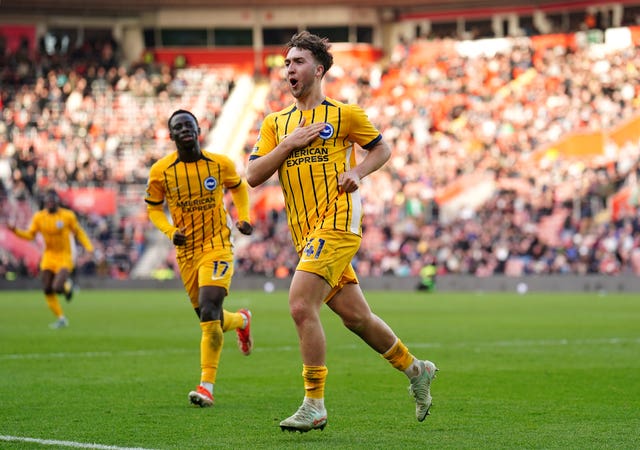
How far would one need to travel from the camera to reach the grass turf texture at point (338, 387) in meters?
8.18

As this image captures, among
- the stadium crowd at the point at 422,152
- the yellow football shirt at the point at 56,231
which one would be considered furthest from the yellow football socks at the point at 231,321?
the stadium crowd at the point at 422,152

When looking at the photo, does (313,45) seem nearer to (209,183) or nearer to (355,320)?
(355,320)

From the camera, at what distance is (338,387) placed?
37.2 feet

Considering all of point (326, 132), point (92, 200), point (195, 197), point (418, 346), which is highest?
point (326, 132)

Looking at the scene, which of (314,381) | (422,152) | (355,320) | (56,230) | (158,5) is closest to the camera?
(314,381)

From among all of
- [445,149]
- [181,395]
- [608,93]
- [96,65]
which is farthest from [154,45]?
[181,395]

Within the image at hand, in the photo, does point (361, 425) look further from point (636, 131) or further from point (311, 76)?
point (636, 131)

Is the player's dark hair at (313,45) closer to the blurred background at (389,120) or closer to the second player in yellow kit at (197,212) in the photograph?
the second player in yellow kit at (197,212)

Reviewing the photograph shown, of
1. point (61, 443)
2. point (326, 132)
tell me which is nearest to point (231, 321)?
point (326, 132)

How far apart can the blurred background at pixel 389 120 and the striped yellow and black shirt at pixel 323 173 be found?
29.4 meters

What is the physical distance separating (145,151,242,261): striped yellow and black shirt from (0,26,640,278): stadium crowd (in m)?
27.2

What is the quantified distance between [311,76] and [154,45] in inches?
2123

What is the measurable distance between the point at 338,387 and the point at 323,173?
3.63 metres

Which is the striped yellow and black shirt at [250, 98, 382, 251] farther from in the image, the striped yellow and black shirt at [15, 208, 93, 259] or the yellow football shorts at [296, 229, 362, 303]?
the striped yellow and black shirt at [15, 208, 93, 259]
